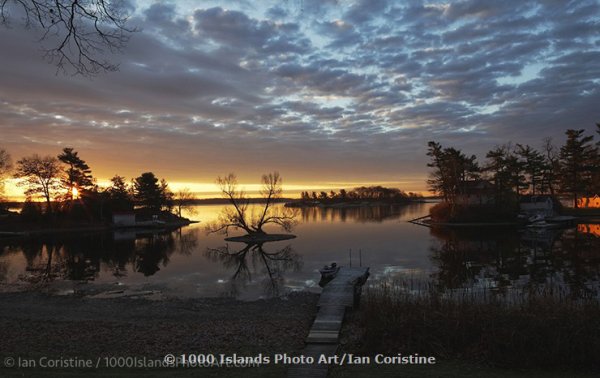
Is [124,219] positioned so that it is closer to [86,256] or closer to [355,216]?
[86,256]

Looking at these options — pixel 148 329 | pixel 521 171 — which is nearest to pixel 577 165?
pixel 521 171

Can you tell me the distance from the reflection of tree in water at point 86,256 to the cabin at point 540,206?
6331 cm

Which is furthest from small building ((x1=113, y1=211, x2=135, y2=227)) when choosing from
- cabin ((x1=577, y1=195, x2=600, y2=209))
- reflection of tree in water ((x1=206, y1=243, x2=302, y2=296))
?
cabin ((x1=577, y1=195, x2=600, y2=209))

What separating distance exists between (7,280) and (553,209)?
85.0m

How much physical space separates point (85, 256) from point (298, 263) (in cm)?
2476

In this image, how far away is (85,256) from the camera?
152 feet

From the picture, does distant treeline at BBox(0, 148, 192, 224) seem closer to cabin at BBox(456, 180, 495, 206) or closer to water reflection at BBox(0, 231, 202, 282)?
water reflection at BBox(0, 231, 202, 282)

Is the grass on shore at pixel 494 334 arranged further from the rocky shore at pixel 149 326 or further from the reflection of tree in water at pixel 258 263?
the reflection of tree in water at pixel 258 263

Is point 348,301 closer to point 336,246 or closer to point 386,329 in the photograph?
point 386,329

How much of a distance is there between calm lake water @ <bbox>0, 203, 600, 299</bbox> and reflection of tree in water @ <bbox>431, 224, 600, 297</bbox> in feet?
0.21

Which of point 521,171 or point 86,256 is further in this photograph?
point 521,171

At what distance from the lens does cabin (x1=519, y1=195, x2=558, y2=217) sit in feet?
258

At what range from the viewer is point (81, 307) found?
2209 cm

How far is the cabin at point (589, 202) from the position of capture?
279 feet
